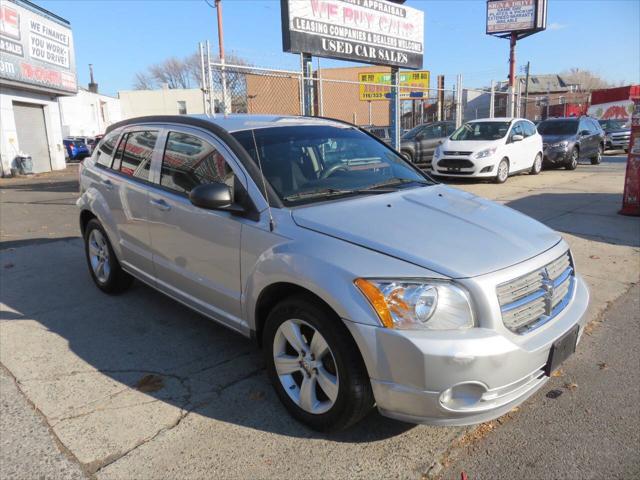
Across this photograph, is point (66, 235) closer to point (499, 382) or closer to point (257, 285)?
point (257, 285)

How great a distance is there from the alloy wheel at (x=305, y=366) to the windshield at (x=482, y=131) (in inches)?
468

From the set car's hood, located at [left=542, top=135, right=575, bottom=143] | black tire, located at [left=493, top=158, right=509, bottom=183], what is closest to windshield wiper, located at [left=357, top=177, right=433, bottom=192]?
black tire, located at [left=493, top=158, right=509, bottom=183]

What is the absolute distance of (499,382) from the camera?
2289 millimetres

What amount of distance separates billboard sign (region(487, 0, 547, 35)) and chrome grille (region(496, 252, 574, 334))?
89.6 ft

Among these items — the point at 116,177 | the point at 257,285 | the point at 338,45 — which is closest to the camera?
the point at 257,285

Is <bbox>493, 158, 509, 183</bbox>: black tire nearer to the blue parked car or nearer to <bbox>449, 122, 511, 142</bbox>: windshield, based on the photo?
<bbox>449, 122, 511, 142</bbox>: windshield

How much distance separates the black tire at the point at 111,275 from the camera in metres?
4.83

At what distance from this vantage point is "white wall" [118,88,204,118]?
5959 cm

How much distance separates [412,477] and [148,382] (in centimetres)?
188

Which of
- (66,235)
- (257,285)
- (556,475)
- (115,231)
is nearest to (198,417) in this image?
(257,285)

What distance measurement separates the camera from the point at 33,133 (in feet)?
72.3

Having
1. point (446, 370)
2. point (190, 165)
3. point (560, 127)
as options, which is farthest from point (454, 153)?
point (446, 370)

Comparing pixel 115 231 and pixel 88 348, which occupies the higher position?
pixel 115 231

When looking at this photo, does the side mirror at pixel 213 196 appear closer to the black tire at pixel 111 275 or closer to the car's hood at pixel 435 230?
the car's hood at pixel 435 230
